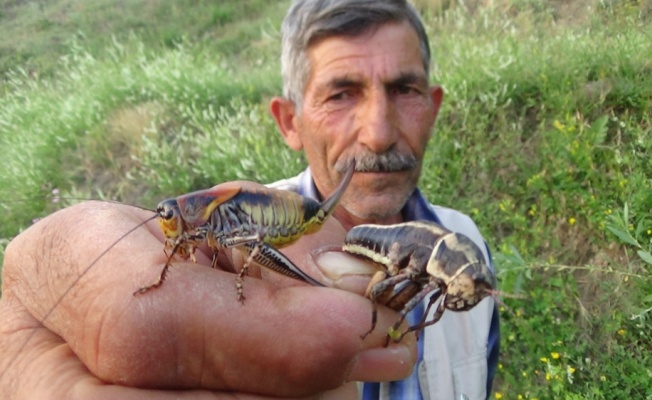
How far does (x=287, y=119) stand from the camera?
8.20ft

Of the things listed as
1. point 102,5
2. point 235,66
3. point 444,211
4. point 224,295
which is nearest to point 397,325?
point 224,295

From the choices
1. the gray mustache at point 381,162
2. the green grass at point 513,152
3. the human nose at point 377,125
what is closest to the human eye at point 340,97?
the human nose at point 377,125

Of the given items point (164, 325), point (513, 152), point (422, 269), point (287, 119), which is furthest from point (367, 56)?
point (513, 152)

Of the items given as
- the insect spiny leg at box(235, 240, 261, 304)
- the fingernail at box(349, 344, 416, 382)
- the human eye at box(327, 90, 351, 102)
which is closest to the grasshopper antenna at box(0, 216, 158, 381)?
the insect spiny leg at box(235, 240, 261, 304)

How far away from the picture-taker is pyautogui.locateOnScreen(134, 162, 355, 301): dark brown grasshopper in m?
0.94

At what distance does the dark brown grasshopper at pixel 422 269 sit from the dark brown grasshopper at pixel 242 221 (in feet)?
0.38

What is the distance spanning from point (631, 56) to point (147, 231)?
3.34m

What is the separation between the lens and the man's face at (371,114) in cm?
209

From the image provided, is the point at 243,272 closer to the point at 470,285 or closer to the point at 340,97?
the point at 470,285

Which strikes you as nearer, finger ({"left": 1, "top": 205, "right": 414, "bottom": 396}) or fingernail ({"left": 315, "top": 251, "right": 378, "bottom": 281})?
finger ({"left": 1, "top": 205, "right": 414, "bottom": 396})

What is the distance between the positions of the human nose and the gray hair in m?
0.29

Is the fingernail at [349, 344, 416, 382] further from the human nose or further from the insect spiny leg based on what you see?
the human nose

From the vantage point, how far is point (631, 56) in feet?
11.2

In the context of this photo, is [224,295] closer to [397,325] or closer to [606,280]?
[397,325]
